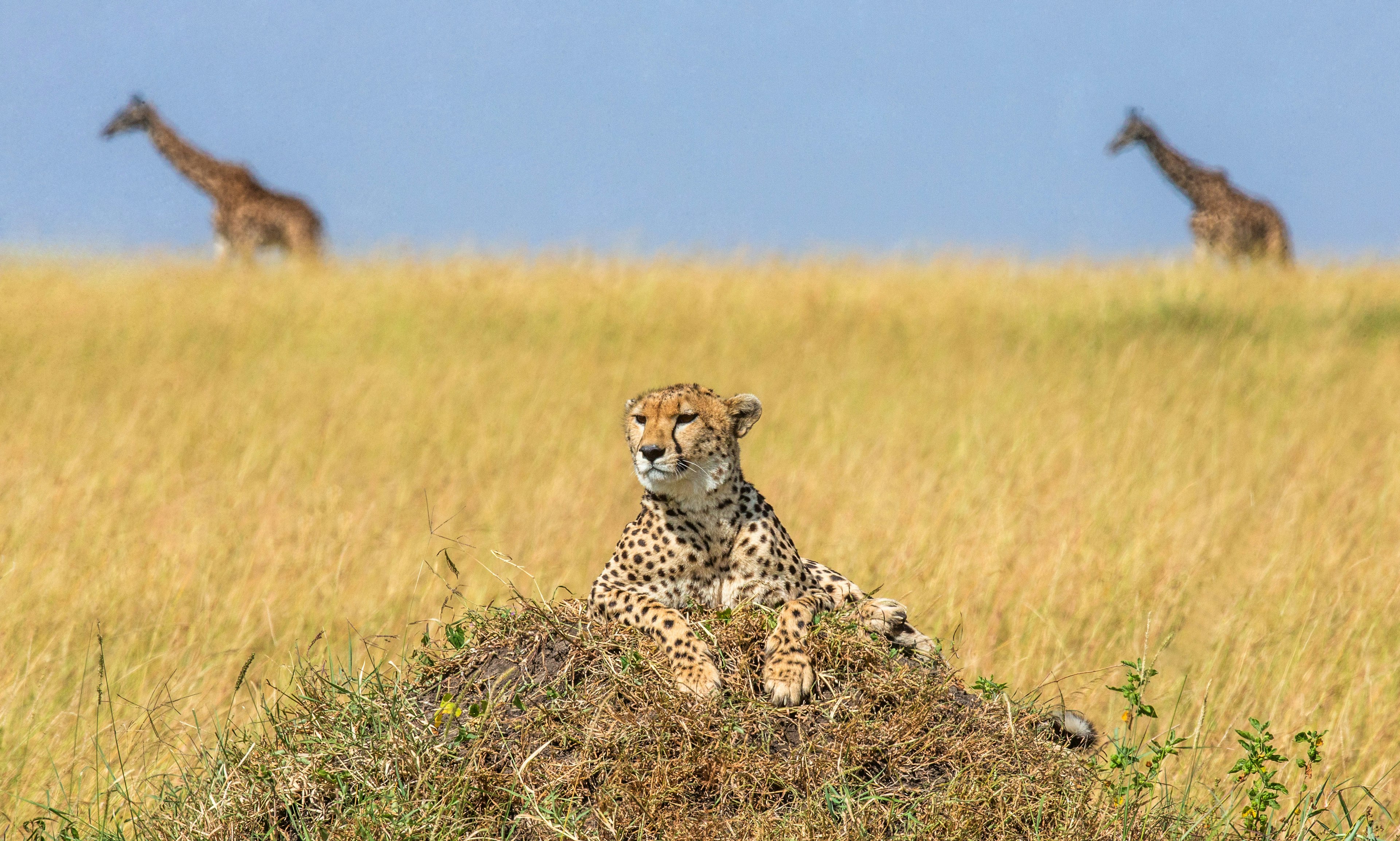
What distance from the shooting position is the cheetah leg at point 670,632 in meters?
3.09

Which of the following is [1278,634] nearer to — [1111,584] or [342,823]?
[1111,584]

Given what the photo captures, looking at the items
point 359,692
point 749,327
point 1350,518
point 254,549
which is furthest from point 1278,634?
point 749,327

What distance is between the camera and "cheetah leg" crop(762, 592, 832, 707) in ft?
10.2

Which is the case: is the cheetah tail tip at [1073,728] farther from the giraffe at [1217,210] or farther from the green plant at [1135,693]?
the giraffe at [1217,210]

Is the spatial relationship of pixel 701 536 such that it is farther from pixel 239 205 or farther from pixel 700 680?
pixel 239 205

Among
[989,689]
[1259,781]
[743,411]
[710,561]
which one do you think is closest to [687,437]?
[743,411]

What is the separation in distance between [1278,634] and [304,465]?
17.4 feet

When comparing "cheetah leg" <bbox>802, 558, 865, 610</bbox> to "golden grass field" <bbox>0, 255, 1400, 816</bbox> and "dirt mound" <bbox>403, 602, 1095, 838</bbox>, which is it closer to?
"dirt mound" <bbox>403, 602, 1095, 838</bbox>

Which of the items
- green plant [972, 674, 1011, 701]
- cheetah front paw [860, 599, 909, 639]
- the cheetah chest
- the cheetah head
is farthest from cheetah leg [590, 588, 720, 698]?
green plant [972, 674, 1011, 701]

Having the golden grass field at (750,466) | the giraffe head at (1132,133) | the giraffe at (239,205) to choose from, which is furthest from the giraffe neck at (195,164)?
the giraffe head at (1132,133)

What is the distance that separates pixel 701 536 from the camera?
140 inches

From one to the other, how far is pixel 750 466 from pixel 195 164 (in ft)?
44.5

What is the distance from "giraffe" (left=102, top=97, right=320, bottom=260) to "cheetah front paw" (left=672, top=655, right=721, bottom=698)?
15.3 metres

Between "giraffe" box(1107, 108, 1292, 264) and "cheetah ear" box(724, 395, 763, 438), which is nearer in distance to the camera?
"cheetah ear" box(724, 395, 763, 438)
